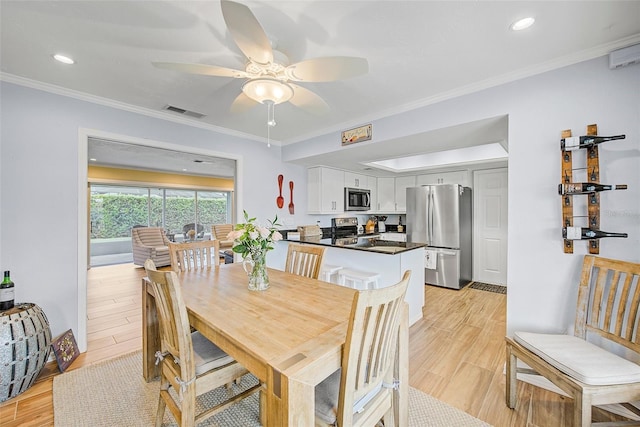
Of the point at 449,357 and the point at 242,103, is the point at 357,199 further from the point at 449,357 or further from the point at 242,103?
the point at 242,103

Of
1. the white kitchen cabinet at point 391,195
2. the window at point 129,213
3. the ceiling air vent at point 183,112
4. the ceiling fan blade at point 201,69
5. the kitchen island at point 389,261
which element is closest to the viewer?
the ceiling fan blade at point 201,69

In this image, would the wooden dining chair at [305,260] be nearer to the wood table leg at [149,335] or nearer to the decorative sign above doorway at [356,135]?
the wood table leg at [149,335]

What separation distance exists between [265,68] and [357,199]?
3.85m

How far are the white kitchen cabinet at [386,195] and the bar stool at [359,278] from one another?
9.81 feet

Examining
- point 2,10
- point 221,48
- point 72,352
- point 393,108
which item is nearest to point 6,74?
point 2,10

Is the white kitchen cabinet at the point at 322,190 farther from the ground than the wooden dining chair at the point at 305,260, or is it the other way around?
the white kitchen cabinet at the point at 322,190

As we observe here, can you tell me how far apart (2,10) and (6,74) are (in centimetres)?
100

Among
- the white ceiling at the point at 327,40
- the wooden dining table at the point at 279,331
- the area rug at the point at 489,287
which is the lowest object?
the area rug at the point at 489,287

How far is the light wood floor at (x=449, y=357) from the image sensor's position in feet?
5.61

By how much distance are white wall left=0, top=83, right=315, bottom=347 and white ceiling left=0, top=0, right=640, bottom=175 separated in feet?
0.76

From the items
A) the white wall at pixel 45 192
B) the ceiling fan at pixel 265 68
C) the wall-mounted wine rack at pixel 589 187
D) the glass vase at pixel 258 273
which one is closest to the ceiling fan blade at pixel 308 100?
the ceiling fan at pixel 265 68

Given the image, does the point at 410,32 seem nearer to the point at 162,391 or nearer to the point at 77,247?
the point at 162,391

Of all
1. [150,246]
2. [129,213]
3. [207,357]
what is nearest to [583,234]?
[207,357]

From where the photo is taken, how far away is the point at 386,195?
19.2 ft
